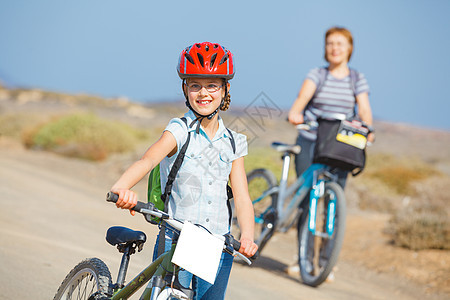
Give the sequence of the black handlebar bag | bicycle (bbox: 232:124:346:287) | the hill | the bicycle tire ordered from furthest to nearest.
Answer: the hill
bicycle (bbox: 232:124:346:287)
the black handlebar bag
the bicycle tire

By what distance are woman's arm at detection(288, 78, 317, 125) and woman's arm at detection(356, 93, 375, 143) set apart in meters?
0.46

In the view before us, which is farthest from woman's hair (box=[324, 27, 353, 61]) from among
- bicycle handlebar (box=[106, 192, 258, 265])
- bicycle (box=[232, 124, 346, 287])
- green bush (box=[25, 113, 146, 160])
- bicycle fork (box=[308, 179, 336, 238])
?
green bush (box=[25, 113, 146, 160])

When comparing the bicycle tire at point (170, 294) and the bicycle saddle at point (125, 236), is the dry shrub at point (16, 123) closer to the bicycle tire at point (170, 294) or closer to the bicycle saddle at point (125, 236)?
the bicycle saddle at point (125, 236)

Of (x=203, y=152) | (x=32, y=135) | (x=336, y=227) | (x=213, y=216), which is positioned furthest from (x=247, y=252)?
(x=32, y=135)

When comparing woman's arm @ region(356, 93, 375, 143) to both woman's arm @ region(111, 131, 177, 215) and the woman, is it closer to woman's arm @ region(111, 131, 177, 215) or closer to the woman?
the woman

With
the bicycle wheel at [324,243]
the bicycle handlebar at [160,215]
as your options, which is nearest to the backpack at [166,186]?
the bicycle handlebar at [160,215]

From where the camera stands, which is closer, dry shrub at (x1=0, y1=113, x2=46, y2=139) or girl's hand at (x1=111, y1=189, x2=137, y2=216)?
girl's hand at (x1=111, y1=189, x2=137, y2=216)

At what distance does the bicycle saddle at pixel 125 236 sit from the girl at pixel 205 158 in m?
0.13

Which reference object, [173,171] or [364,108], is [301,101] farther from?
[173,171]

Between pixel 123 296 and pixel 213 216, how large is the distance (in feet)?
1.86

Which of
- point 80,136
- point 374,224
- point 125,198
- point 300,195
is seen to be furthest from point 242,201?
point 80,136

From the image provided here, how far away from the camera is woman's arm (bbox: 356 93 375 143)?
246 inches

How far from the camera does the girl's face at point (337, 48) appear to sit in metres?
6.22

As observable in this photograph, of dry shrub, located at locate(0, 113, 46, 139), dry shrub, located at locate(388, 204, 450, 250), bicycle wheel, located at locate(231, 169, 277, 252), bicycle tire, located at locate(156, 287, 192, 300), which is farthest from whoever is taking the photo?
dry shrub, located at locate(0, 113, 46, 139)
